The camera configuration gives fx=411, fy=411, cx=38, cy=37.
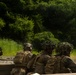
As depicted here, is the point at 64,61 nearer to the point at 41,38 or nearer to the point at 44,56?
the point at 44,56

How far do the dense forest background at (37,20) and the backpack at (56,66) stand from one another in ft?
86.8

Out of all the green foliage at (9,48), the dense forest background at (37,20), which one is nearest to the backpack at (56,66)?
the green foliage at (9,48)

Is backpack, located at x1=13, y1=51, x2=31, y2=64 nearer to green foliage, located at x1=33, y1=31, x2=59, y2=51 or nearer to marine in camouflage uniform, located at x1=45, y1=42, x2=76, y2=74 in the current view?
marine in camouflage uniform, located at x1=45, y1=42, x2=76, y2=74

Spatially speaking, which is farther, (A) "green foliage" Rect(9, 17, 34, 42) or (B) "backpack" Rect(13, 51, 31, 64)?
(A) "green foliage" Rect(9, 17, 34, 42)

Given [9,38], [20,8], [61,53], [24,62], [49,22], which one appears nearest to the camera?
[61,53]

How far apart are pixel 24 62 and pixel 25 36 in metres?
27.1

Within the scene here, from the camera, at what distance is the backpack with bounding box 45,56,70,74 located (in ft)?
21.0

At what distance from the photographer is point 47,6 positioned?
124 feet

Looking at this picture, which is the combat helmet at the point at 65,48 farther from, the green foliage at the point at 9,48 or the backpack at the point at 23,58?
the green foliage at the point at 9,48

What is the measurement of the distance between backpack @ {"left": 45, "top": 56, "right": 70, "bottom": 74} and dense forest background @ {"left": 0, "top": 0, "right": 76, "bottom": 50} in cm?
2646

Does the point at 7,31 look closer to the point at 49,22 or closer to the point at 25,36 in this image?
the point at 25,36

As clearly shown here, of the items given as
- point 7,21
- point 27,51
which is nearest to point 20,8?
point 7,21

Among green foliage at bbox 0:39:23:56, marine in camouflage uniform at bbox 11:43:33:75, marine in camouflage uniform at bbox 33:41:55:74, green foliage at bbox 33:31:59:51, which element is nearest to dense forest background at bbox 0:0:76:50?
green foliage at bbox 33:31:59:51

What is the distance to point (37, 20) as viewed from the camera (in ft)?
121
